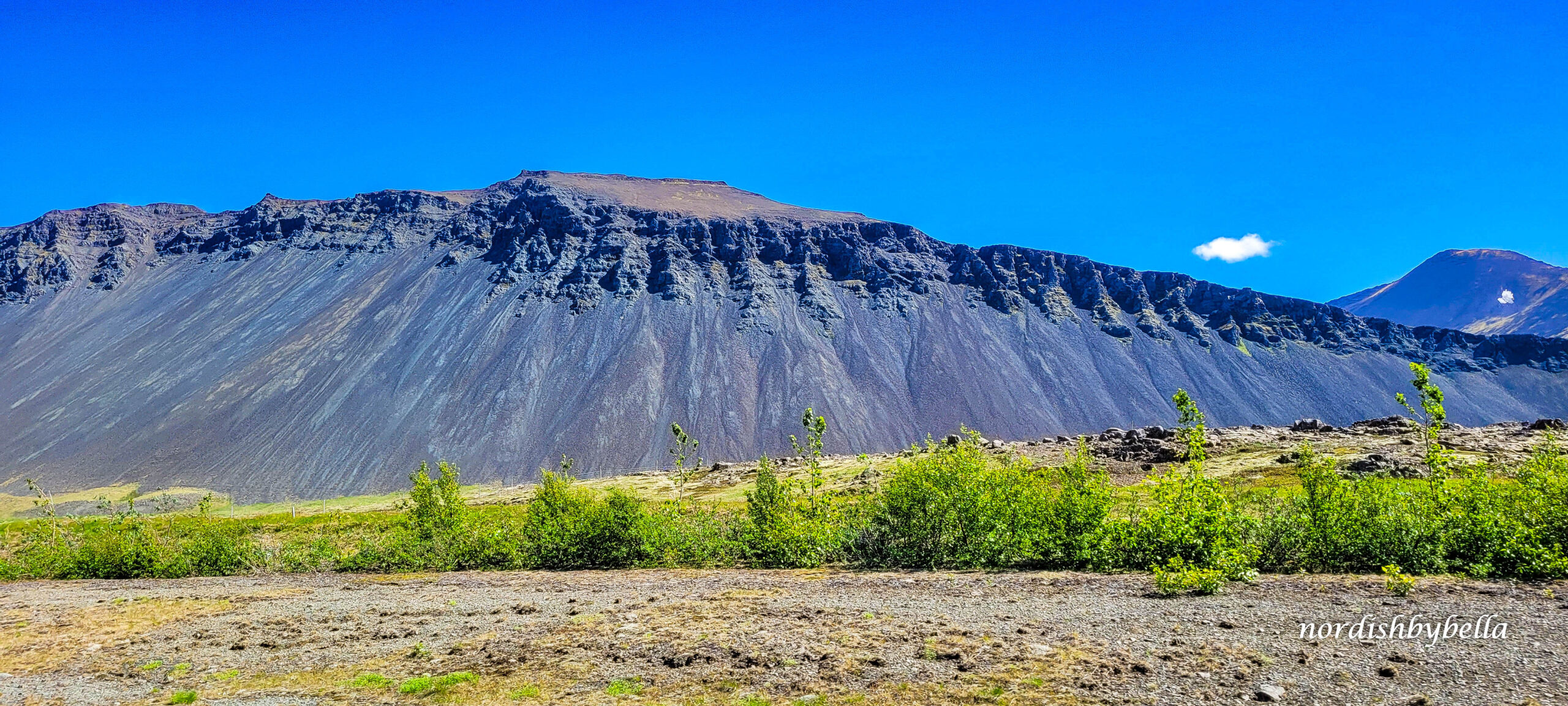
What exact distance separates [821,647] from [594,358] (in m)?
142

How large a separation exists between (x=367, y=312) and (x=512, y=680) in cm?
17380

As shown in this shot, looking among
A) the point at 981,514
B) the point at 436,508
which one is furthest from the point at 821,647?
the point at 436,508

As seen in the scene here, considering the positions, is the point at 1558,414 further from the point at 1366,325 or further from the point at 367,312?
the point at 367,312

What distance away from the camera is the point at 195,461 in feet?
385

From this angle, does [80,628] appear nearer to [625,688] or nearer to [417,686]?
[417,686]

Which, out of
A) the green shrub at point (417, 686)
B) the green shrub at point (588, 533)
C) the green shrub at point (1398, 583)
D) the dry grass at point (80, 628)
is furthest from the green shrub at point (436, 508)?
the green shrub at point (1398, 583)

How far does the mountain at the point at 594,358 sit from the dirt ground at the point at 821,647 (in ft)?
341

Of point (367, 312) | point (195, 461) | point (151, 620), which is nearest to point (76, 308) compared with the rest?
point (367, 312)

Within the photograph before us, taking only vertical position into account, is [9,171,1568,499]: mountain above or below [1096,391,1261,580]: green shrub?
above

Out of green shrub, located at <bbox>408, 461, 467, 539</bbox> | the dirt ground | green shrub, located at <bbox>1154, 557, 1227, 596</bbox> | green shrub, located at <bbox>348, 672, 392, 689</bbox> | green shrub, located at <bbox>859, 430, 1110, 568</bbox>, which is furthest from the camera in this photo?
green shrub, located at <bbox>408, 461, 467, 539</bbox>

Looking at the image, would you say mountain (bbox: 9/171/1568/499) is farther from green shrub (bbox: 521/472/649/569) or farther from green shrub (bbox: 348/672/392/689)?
green shrub (bbox: 348/672/392/689)

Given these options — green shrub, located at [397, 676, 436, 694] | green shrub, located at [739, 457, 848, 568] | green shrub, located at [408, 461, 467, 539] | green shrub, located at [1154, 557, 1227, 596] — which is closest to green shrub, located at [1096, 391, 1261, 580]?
green shrub, located at [1154, 557, 1227, 596]

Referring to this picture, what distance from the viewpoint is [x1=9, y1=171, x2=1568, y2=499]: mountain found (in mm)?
125438

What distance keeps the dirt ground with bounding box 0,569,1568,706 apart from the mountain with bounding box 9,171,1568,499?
104 m
